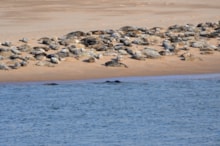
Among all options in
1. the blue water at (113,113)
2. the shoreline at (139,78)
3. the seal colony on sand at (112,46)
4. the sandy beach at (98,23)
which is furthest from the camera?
the seal colony on sand at (112,46)

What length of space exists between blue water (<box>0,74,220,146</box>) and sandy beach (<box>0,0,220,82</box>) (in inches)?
26.2

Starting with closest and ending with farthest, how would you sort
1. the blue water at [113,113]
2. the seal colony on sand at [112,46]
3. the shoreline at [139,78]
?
the blue water at [113,113] → the shoreline at [139,78] → the seal colony on sand at [112,46]

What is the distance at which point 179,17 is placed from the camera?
887 inches

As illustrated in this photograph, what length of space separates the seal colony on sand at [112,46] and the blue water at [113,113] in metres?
1.44

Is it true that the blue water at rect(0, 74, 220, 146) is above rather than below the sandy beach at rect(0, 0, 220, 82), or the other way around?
above

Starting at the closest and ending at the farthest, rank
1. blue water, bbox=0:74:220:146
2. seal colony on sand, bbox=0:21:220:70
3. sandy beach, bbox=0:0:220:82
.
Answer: blue water, bbox=0:74:220:146 < sandy beach, bbox=0:0:220:82 < seal colony on sand, bbox=0:21:220:70

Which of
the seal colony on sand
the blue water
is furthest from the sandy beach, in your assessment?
the blue water

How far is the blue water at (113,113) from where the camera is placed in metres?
9.62

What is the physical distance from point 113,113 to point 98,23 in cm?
1019

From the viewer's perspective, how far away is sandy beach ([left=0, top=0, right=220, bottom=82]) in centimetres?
1460

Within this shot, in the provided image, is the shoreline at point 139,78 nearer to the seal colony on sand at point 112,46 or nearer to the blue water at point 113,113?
the blue water at point 113,113

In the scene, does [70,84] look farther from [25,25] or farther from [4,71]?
[25,25]

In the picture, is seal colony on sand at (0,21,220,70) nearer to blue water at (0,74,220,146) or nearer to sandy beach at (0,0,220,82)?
sandy beach at (0,0,220,82)

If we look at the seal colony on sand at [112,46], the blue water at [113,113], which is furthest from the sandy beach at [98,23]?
the blue water at [113,113]
